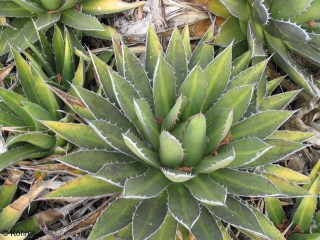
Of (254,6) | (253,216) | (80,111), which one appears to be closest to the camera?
(253,216)

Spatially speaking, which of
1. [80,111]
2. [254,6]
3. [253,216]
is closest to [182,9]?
[254,6]

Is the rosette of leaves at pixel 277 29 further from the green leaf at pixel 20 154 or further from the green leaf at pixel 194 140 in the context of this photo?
the green leaf at pixel 20 154

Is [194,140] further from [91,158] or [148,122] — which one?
[91,158]

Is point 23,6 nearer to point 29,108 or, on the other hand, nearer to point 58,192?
point 29,108

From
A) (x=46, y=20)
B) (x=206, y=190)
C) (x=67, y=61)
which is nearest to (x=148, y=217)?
(x=206, y=190)

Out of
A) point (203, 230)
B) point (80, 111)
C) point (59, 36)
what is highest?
point (59, 36)

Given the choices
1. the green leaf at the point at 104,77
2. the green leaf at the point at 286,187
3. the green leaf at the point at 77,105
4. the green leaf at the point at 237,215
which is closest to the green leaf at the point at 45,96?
the green leaf at the point at 77,105
